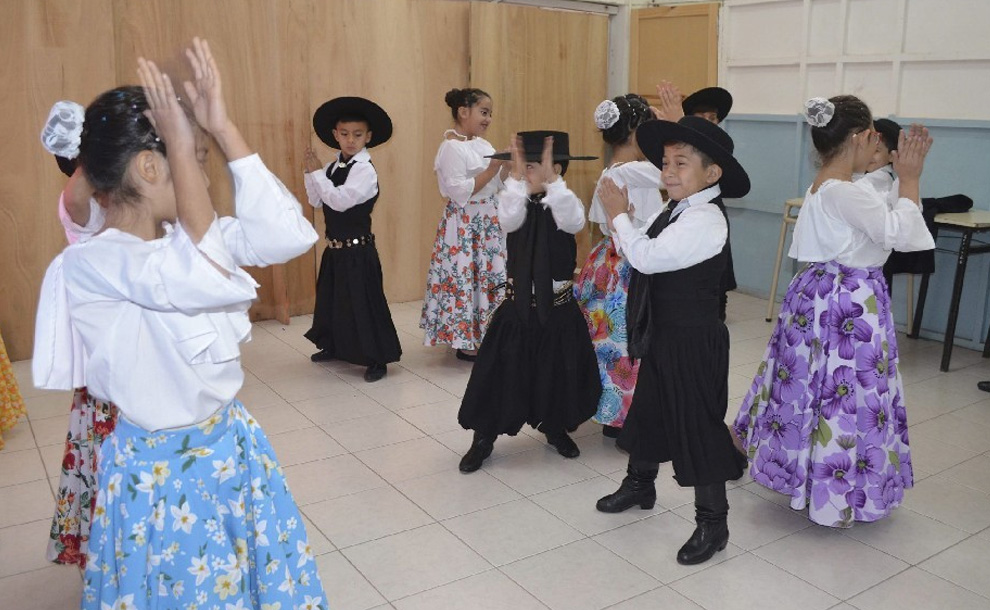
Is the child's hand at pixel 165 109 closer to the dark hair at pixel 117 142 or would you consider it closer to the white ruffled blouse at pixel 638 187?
the dark hair at pixel 117 142

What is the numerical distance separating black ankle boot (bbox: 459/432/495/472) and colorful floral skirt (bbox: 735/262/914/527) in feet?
3.56

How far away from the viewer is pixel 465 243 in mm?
4871

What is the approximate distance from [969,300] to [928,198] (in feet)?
2.35

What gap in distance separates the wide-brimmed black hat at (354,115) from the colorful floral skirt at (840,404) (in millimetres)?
2269

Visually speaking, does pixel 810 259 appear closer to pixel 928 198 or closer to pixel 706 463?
pixel 706 463

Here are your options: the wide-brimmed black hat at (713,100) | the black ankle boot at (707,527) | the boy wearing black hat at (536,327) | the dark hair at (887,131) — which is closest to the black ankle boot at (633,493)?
the black ankle boot at (707,527)

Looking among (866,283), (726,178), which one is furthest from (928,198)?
(726,178)

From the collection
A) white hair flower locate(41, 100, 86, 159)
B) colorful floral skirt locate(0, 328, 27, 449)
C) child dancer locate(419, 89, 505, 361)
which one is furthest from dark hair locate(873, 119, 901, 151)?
colorful floral skirt locate(0, 328, 27, 449)

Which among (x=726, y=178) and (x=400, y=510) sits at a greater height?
(x=726, y=178)

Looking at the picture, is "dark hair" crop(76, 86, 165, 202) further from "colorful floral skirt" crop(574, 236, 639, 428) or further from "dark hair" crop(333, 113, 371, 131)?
"dark hair" crop(333, 113, 371, 131)

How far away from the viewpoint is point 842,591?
266cm

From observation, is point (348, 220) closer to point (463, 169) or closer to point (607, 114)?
point (463, 169)

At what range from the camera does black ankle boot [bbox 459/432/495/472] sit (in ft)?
11.5

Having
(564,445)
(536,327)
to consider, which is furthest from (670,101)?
(564,445)
